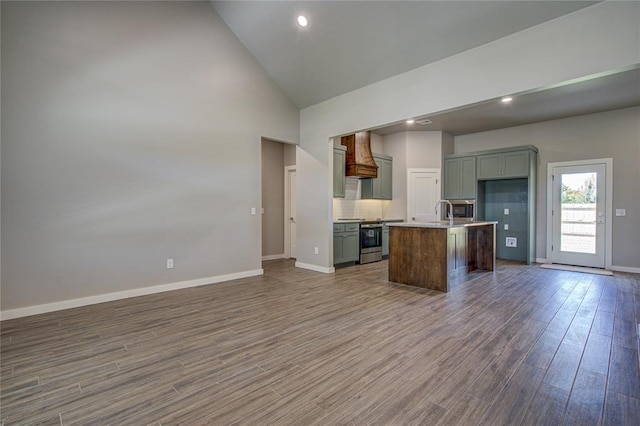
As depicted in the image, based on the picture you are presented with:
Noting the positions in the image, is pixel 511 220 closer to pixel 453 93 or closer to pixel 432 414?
pixel 453 93

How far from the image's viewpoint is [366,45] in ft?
13.7

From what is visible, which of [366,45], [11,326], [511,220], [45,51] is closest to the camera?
[11,326]

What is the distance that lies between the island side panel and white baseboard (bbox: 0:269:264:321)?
2628 mm

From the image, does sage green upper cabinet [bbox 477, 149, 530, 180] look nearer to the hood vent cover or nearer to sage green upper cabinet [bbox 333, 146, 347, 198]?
the hood vent cover

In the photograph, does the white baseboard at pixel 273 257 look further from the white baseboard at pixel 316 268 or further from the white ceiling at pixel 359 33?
the white ceiling at pixel 359 33

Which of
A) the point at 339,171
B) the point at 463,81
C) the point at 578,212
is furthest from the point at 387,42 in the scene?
the point at 578,212

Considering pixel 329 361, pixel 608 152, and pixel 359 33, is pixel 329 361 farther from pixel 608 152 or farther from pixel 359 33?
pixel 608 152

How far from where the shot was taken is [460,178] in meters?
7.27

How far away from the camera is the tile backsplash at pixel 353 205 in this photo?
22.7 feet

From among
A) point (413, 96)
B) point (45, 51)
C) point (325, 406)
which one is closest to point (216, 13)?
point (45, 51)

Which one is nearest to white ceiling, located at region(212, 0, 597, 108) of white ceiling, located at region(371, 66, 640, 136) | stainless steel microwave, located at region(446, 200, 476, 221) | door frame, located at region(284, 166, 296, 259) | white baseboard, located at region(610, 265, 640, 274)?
white ceiling, located at region(371, 66, 640, 136)

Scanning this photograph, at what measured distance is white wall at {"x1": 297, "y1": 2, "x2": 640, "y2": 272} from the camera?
280cm

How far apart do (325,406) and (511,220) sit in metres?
7.00

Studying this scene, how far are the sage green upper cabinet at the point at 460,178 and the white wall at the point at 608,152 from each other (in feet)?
3.66
